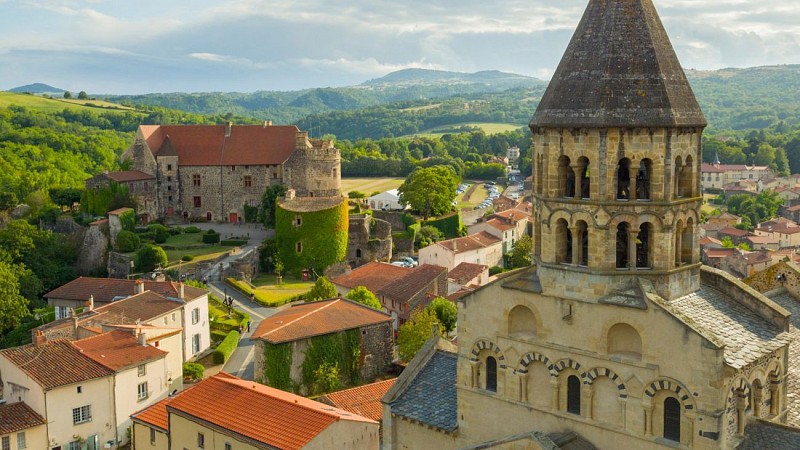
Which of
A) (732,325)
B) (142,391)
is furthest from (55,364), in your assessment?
(732,325)

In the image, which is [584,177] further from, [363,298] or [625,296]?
[363,298]

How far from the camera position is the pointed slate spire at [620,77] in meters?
19.5

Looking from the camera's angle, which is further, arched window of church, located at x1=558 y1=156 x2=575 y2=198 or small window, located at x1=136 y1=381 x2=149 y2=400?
small window, located at x1=136 y1=381 x2=149 y2=400

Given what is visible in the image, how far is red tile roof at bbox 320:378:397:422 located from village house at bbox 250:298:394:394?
28.2ft

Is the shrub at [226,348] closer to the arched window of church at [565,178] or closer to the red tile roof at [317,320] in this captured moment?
the red tile roof at [317,320]

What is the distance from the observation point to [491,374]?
22266 millimetres

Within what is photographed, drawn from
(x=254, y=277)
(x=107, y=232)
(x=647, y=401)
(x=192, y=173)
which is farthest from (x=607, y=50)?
(x=192, y=173)

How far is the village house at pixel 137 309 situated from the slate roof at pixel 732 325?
119 ft

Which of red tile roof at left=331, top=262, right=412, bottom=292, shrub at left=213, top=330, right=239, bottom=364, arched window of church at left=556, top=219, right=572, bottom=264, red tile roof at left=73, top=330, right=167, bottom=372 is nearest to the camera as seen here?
arched window of church at left=556, top=219, right=572, bottom=264

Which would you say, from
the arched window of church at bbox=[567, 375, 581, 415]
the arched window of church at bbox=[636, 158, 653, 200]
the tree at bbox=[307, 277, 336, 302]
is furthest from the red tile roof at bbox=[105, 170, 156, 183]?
the arched window of church at bbox=[636, 158, 653, 200]

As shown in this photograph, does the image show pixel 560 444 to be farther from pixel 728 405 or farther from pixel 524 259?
pixel 524 259

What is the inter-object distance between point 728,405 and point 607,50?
886 centimetres

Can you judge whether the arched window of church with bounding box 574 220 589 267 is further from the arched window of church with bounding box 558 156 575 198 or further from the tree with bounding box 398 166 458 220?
the tree with bounding box 398 166 458 220

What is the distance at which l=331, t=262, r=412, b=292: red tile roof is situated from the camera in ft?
217
